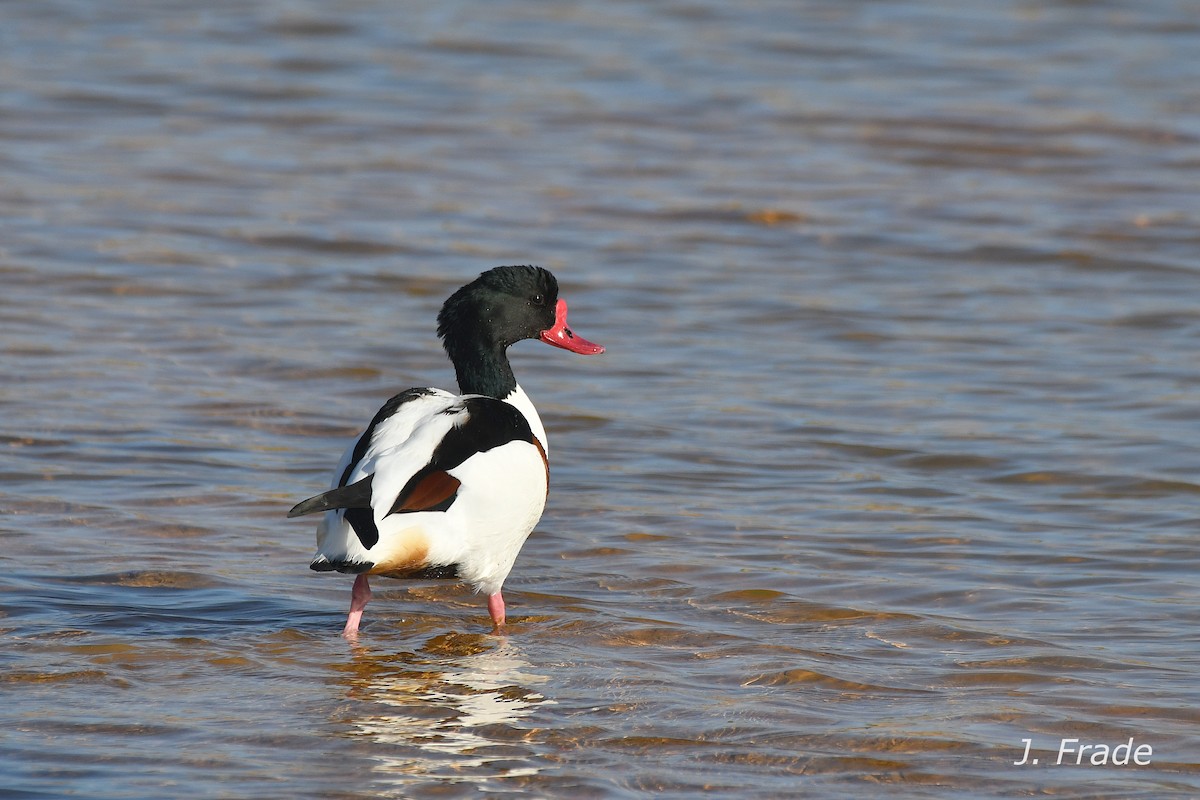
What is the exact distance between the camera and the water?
4.97 m

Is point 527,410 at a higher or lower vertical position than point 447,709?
higher

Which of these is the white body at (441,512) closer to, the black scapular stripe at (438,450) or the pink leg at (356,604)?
the black scapular stripe at (438,450)

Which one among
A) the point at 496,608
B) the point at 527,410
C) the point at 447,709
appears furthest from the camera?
the point at 527,410

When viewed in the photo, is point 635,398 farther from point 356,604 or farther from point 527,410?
point 356,604

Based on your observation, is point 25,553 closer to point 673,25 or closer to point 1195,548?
point 1195,548

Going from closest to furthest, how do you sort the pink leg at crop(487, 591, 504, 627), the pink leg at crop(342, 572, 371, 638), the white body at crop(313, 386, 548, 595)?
the white body at crop(313, 386, 548, 595), the pink leg at crop(342, 572, 371, 638), the pink leg at crop(487, 591, 504, 627)

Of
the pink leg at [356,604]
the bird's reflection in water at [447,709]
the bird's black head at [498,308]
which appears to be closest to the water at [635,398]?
the bird's reflection in water at [447,709]

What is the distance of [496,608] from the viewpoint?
5957 millimetres

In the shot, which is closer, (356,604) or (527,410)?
(356,604)

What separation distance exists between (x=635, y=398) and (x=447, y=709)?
3.74 m

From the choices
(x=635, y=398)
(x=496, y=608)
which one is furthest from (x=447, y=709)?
(x=635, y=398)

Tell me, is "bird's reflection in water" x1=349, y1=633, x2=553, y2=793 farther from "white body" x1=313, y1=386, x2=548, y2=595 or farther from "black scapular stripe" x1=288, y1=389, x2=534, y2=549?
"black scapular stripe" x1=288, y1=389, x2=534, y2=549
